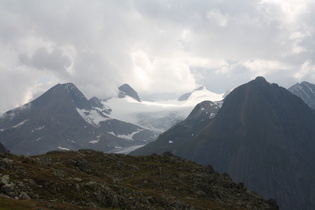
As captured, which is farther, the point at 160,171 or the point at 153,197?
the point at 160,171

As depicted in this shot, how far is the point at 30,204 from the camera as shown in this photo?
39469 millimetres

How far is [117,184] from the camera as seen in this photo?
68.0 metres

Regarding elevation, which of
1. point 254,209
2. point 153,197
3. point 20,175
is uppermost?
point 20,175

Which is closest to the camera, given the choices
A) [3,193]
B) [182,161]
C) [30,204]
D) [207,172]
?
[30,204]

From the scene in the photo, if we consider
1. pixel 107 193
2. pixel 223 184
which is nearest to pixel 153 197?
pixel 107 193

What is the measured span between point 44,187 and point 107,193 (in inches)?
412

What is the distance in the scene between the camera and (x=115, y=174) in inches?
3654

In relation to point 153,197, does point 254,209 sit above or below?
below

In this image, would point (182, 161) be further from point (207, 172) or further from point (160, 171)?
point (160, 171)

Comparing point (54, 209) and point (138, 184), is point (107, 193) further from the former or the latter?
point (138, 184)

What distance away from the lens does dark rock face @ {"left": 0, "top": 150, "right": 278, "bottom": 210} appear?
4906 cm

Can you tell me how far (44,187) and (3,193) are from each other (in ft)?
23.5

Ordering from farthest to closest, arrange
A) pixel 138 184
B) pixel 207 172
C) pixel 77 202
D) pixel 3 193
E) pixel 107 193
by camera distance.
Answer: pixel 207 172 → pixel 138 184 → pixel 107 193 → pixel 77 202 → pixel 3 193

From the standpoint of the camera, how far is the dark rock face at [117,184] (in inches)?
1932
